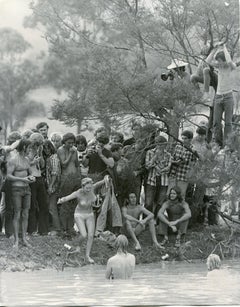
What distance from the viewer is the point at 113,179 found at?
12242 mm

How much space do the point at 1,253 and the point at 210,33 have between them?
3.70 m

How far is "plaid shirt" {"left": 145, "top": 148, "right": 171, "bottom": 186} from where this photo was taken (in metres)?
12.4

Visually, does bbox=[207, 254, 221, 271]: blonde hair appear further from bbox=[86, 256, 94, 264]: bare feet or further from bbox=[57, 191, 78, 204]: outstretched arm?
bbox=[57, 191, 78, 204]: outstretched arm

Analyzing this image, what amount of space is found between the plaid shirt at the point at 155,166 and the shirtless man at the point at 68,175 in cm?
92

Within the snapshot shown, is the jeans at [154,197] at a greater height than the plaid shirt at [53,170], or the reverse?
the plaid shirt at [53,170]

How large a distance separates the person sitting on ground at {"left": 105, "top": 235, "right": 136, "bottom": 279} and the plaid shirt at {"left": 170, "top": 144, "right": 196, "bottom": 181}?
1513mm

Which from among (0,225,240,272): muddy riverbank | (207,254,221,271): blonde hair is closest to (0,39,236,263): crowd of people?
(0,225,240,272): muddy riverbank

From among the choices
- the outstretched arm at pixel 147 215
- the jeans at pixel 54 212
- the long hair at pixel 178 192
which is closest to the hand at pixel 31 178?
the jeans at pixel 54 212

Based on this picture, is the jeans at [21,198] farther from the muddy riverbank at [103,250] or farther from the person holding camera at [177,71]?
the person holding camera at [177,71]

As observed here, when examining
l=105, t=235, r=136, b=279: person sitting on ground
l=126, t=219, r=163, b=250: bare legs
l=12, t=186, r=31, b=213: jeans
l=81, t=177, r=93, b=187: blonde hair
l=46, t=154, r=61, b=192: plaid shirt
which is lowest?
l=105, t=235, r=136, b=279: person sitting on ground

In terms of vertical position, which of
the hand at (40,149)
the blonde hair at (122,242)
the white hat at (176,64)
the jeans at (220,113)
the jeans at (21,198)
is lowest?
the blonde hair at (122,242)

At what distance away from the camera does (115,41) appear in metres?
12.2

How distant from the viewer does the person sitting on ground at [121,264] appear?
10727mm

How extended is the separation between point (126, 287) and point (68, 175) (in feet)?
7.65
